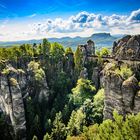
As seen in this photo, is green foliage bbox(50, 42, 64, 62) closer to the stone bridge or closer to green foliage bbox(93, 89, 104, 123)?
the stone bridge

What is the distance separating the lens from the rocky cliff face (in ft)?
197

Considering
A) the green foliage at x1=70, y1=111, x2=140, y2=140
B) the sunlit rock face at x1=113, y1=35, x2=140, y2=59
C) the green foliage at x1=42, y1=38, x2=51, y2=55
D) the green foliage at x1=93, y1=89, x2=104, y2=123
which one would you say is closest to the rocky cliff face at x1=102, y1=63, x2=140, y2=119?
the green foliage at x1=93, y1=89, x2=104, y2=123

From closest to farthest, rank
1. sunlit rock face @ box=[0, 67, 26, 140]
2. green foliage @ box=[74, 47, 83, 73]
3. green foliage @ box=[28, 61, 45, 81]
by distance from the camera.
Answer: sunlit rock face @ box=[0, 67, 26, 140], green foliage @ box=[28, 61, 45, 81], green foliage @ box=[74, 47, 83, 73]

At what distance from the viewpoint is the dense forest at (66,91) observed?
63.9 metres

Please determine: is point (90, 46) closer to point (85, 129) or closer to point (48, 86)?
point (48, 86)

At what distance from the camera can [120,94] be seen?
6356 centimetres

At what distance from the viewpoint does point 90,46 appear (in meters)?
106

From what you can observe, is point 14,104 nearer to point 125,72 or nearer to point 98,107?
point 98,107

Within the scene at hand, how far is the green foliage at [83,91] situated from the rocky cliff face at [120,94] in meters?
17.5

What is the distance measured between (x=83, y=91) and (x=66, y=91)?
33.9ft

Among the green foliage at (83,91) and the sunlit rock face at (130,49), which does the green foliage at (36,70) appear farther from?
the sunlit rock face at (130,49)

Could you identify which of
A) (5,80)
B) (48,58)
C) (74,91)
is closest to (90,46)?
(48,58)

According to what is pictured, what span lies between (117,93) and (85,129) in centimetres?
1163

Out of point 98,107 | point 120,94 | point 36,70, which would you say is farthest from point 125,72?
point 36,70
